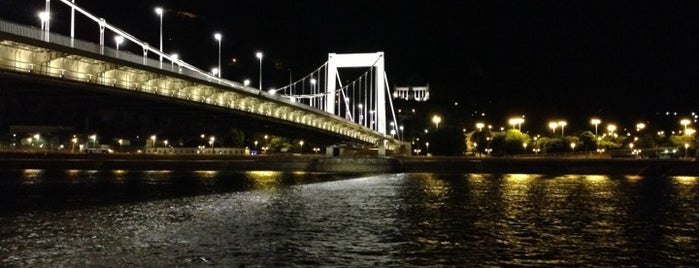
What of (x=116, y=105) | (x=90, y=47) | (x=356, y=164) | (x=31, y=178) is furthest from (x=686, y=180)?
(x=31, y=178)

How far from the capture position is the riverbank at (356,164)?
62.0 meters

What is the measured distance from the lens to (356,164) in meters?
68.6

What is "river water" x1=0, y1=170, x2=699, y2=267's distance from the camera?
16.2 m

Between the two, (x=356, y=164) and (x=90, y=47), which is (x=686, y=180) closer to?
(x=356, y=164)

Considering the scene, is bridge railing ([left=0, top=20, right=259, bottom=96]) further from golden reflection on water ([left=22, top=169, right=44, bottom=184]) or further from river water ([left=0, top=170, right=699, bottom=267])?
golden reflection on water ([left=22, top=169, right=44, bottom=184])

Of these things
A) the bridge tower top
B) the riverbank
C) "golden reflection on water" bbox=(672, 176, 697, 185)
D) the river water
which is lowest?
the river water

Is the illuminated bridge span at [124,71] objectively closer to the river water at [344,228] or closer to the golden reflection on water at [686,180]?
the river water at [344,228]

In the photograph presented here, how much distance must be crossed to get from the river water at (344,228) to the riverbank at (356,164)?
81.4ft

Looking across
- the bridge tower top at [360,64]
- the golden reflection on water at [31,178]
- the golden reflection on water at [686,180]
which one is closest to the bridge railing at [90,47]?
the golden reflection on water at [31,178]

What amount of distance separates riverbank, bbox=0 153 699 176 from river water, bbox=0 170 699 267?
24.8m

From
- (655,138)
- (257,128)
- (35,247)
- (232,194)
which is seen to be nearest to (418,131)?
(655,138)

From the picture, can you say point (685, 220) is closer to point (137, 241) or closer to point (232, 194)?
point (137, 241)

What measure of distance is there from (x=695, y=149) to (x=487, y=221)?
71019mm

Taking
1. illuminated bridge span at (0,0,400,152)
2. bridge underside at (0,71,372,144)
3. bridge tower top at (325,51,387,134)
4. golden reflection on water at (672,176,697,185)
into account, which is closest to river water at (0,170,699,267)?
bridge underside at (0,71,372,144)
